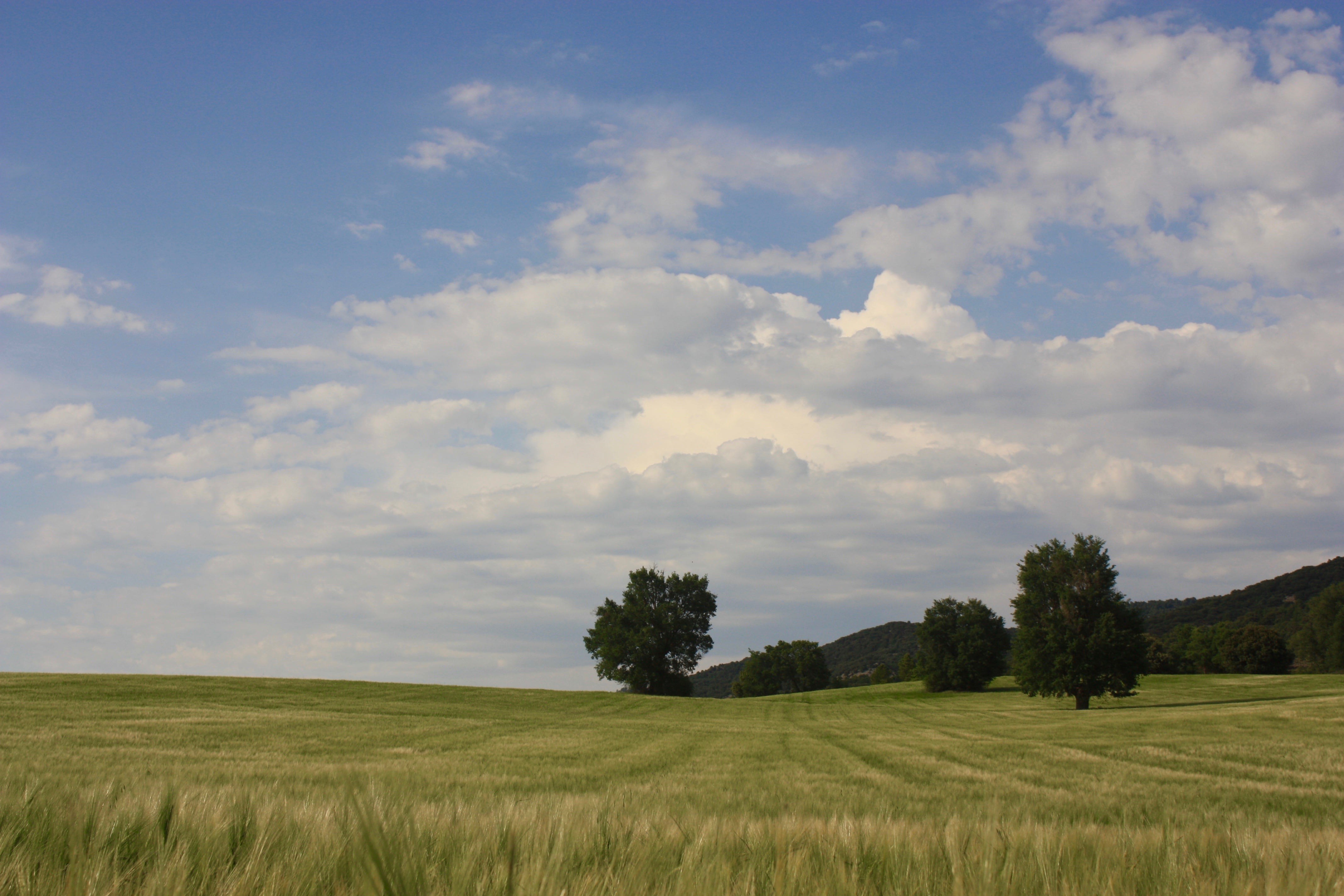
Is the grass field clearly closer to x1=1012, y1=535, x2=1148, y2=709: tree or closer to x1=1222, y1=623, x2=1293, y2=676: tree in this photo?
x1=1012, y1=535, x2=1148, y2=709: tree

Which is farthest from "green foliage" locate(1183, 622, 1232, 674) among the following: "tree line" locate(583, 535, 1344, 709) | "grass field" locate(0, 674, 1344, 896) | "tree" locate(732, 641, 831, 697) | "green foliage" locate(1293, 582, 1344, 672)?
"grass field" locate(0, 674, 1344, 896)

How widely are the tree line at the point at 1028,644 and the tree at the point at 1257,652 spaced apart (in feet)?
0.62

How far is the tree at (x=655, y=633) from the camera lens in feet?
270

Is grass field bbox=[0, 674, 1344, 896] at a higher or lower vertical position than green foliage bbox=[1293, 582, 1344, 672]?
higher

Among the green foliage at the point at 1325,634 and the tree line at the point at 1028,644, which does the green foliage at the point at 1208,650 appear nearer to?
the tree line at the point at 1028,644

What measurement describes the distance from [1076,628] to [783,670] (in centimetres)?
9380

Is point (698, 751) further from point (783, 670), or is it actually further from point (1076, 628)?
point (783, 670)

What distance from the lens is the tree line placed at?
5100 cm

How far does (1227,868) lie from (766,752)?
20924 millimetres

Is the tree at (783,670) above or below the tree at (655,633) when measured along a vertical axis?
below

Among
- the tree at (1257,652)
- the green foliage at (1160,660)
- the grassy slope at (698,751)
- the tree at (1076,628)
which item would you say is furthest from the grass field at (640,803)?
the tree at (1257,652)

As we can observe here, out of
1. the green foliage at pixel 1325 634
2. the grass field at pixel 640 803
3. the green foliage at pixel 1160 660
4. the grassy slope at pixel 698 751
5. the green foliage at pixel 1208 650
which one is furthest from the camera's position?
the green foliage at pixel 1208 650

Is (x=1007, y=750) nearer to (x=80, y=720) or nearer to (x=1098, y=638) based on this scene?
(x=80, y=720)

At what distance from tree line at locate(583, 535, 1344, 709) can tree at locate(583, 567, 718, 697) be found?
0.41 ft
